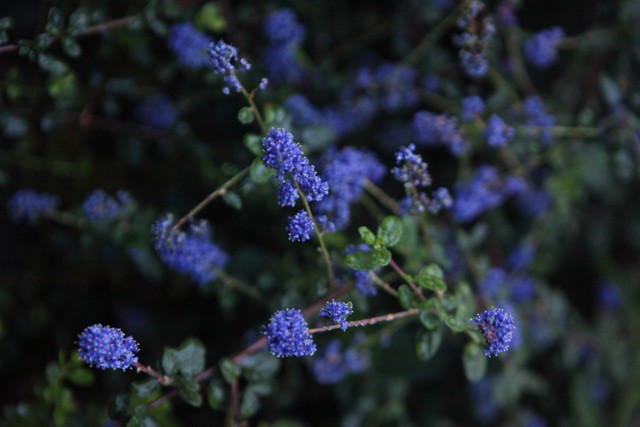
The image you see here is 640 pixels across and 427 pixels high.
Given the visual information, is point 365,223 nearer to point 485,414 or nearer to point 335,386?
point 335,386

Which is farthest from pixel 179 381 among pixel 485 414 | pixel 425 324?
pixel 485 414

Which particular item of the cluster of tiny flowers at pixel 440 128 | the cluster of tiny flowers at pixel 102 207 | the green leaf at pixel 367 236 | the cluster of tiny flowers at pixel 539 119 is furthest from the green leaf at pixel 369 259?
the cluster of tiny flowers at pixel 539 119

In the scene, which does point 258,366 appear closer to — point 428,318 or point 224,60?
point 428,318

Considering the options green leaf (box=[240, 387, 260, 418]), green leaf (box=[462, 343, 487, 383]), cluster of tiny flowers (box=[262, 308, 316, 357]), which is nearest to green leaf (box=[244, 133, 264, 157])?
cluster of tiny flowers (box=[262, 308, 316, 357])

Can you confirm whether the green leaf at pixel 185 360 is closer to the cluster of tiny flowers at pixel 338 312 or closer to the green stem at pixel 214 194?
the green stem at pixel 214 194

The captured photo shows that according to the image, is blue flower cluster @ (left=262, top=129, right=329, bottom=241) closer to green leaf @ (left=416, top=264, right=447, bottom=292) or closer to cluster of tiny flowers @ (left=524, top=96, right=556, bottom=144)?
green leaf @ (left=416, top=264, right=447, bottom=292)

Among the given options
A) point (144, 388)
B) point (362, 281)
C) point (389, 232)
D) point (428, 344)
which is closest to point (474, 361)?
point (428, 344)
